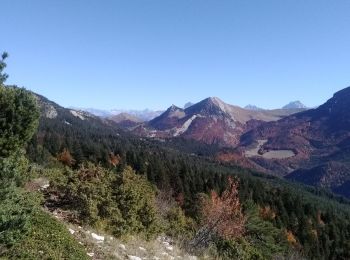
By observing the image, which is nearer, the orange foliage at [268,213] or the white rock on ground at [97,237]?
the white rock on ground at [97,237]

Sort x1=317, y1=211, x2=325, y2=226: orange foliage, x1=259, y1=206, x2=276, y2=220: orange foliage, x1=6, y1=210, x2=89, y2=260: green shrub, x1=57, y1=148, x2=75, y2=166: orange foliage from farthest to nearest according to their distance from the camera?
x1=317, y1=211, x2=325, y2=226: orange foliage → x1=57, y1=148, x2=75, y2=166: orange foliage → x1=259, y1=206, x2=276, y2=220: orange foliage → x1=6, y1=210, x2=89, y2=260: green shrub

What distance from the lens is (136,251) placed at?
1747cm

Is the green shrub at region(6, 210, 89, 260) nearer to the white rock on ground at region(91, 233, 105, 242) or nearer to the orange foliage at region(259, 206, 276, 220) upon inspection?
the white rock on ground at region(91, 233, 105, 242)

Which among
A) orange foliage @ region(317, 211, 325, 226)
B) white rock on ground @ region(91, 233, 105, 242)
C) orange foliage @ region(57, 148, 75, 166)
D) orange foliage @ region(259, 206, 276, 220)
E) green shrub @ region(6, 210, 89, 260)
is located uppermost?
green shrub @ region(6, 210, 89, 260)

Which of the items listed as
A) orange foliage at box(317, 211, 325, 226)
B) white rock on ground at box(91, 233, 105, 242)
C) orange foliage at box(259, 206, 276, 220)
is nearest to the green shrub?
white rock on ground at box(91, 233, 105, 242)

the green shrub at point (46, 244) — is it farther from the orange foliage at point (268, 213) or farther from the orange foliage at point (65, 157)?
the orange foliage at point (65, 157)

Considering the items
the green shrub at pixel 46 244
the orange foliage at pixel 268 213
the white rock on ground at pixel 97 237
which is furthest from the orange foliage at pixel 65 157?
the green shrub at pixel 46 244

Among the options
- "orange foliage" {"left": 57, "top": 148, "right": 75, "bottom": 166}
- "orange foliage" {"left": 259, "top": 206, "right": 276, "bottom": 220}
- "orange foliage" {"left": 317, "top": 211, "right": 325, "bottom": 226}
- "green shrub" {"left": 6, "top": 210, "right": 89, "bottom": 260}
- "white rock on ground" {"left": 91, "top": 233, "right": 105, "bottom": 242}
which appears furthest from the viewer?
"orange foliage" {"left": 317, "top": 211, "right": 325, "bottom": 226}

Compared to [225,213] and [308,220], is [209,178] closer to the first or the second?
[308,220]

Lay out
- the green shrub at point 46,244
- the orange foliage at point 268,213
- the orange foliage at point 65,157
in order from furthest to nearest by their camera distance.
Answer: the orange foliage at point 65,157, the orange foliage at point 268,213, the green shrub at point 46,244

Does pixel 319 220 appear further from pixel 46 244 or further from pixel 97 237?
pixel 46 244

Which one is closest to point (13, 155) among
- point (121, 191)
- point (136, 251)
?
point (121, 191)

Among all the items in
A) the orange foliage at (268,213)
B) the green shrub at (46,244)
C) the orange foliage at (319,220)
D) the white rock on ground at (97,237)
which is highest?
the green shrub at (46,244)

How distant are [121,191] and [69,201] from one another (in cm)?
264
